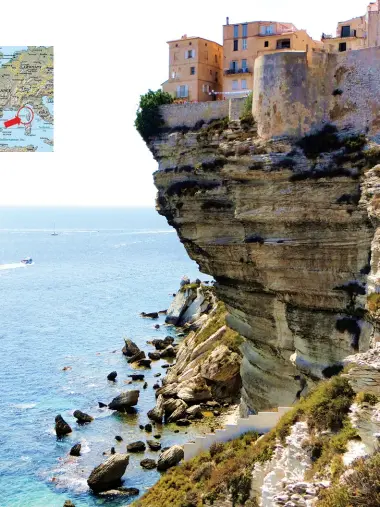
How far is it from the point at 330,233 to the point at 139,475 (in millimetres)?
18295

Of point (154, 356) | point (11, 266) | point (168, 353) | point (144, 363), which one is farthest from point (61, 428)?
point (11, 266)

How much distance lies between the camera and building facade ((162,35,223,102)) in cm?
4234

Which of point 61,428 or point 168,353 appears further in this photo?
point 168,353

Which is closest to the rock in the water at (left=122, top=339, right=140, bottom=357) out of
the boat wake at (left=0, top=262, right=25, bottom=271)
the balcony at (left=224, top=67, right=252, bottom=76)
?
the balcony at (left=224, top=67, right=252, bottom=76)

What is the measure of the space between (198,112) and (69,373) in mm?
31228

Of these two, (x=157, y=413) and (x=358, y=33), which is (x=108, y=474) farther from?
(x=358, y=33)

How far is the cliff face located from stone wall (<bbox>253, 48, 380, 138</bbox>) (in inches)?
32.3

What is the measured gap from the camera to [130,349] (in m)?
67.2

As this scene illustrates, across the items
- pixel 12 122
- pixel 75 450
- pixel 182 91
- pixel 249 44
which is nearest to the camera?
pixel 12 122

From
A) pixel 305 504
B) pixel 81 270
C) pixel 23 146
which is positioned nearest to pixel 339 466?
pixel 305 504

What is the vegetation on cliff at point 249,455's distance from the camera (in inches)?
790

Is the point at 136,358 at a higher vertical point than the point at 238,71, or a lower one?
lower

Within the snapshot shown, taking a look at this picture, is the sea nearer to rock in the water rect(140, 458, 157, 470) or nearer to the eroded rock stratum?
rock in the water rect(140, 458, 157, 470)

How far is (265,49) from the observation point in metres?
40.6
